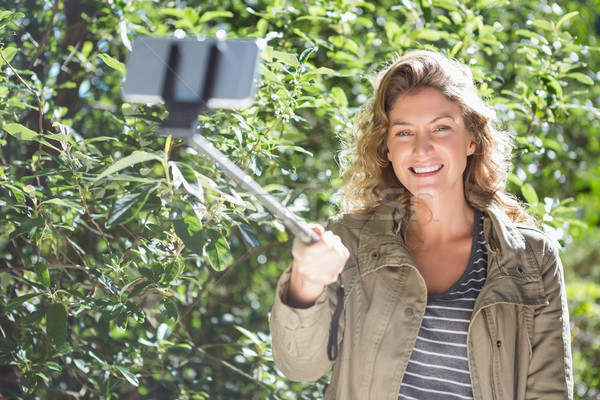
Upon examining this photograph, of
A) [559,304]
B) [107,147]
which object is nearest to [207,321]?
[107,147]

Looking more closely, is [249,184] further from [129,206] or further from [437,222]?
[437,222]

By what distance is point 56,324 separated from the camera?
1.62 metres

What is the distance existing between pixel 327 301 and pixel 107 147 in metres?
0.93

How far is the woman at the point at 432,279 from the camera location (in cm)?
152

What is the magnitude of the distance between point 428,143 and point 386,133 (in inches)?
7.5

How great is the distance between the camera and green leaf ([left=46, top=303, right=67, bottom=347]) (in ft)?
5.27

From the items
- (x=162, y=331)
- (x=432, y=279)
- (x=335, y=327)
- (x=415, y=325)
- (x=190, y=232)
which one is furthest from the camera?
(x=162, y=331)

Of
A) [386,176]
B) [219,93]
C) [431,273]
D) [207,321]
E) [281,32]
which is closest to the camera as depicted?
[219,93]

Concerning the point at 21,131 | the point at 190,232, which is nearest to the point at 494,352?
the point at 190,232

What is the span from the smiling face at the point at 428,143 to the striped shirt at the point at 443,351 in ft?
0.90

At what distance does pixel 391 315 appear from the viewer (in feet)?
5.30

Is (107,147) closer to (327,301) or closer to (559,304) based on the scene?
(327,301)

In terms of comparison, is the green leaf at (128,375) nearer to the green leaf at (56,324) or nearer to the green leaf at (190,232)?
the green leaf at (56,324)

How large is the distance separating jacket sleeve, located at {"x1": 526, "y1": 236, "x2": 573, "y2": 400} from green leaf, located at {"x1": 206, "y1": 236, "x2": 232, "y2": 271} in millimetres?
758
